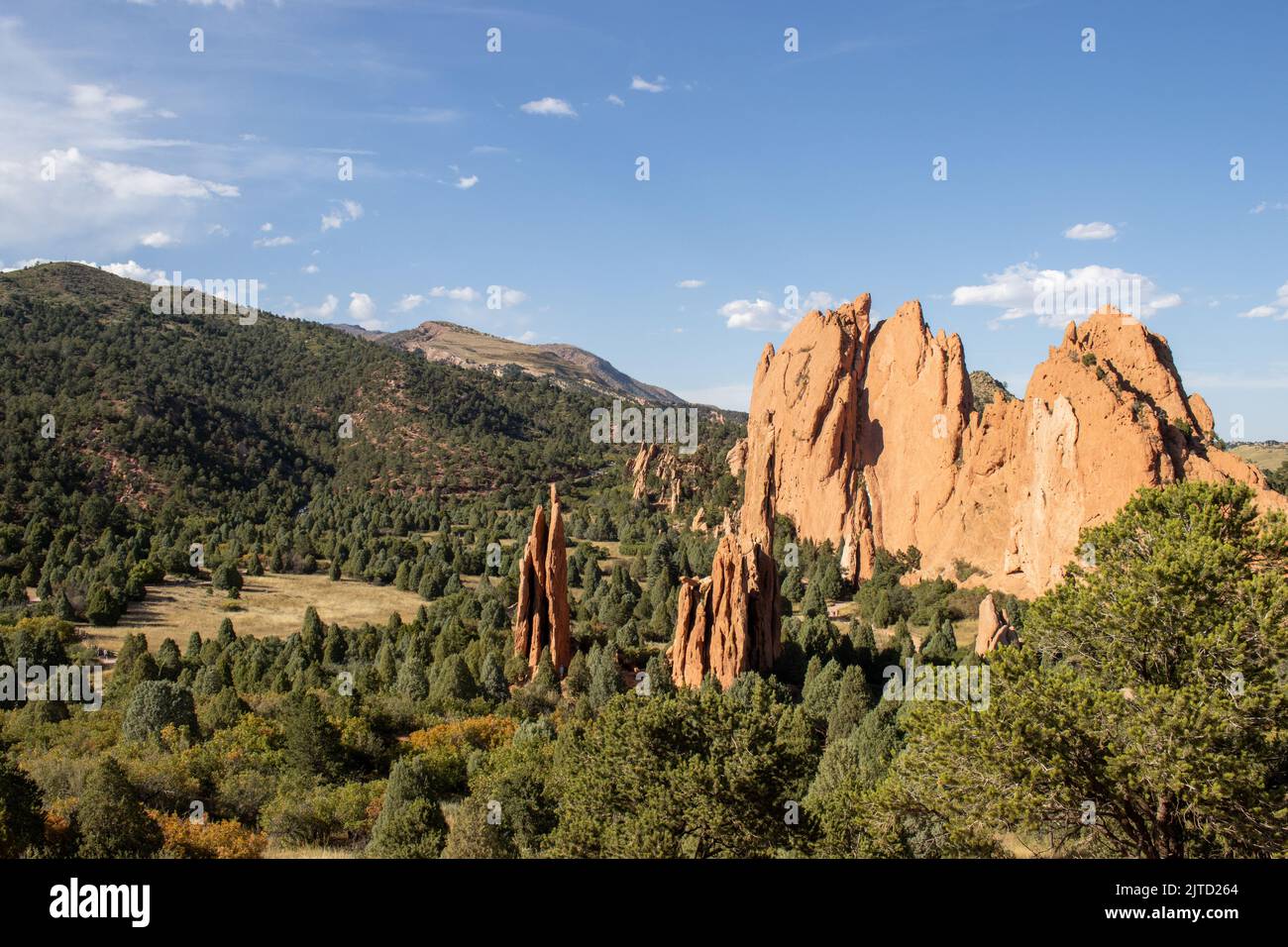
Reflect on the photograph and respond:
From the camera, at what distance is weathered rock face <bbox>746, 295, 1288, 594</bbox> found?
61781mm

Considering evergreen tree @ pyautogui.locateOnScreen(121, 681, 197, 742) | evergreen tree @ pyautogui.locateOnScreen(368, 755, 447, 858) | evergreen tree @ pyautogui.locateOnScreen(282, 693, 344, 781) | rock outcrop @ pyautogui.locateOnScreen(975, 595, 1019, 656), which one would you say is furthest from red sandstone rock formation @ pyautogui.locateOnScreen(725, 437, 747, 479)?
evergreen tree @ pyautogui.locateOnScreen(368, 755, 447, 858)

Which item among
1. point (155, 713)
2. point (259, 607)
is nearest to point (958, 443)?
point (259, 607)

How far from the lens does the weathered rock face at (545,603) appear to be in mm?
47031

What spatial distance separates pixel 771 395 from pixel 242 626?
6237 centimetres

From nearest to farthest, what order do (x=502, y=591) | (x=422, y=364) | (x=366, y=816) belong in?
(x=366, y=816), (x=502, y=591), (x=422, y=364)

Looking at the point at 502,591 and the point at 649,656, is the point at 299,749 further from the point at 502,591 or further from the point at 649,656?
the point at 502,591

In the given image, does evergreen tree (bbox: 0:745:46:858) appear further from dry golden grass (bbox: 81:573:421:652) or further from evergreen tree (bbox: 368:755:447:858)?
dry golden grass (bbox: 81:573:421:652)

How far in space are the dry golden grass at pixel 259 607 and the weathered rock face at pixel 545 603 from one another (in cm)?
2035

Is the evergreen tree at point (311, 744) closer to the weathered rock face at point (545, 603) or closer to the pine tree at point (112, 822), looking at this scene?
the pine tree at point (112, 822)

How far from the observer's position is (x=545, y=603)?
156ft

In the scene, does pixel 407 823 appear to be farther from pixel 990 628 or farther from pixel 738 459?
pixel 738 459

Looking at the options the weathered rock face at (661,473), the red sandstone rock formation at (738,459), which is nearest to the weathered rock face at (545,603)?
the weathered rock face at (661,473)

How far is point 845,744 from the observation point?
102 ft
